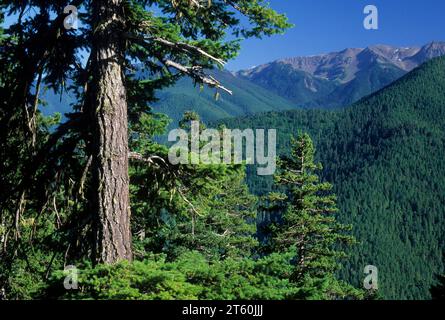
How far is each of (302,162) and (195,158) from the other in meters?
19.0

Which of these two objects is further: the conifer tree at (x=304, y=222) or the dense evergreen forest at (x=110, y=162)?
the conifer tree at (x=304, y=222)

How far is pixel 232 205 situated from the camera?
41594 millimetres

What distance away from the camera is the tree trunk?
5.61 meters

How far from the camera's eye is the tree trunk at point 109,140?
5609mm

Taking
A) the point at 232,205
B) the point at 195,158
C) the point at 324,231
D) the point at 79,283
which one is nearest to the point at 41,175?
the point at 79,283

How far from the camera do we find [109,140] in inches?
225
